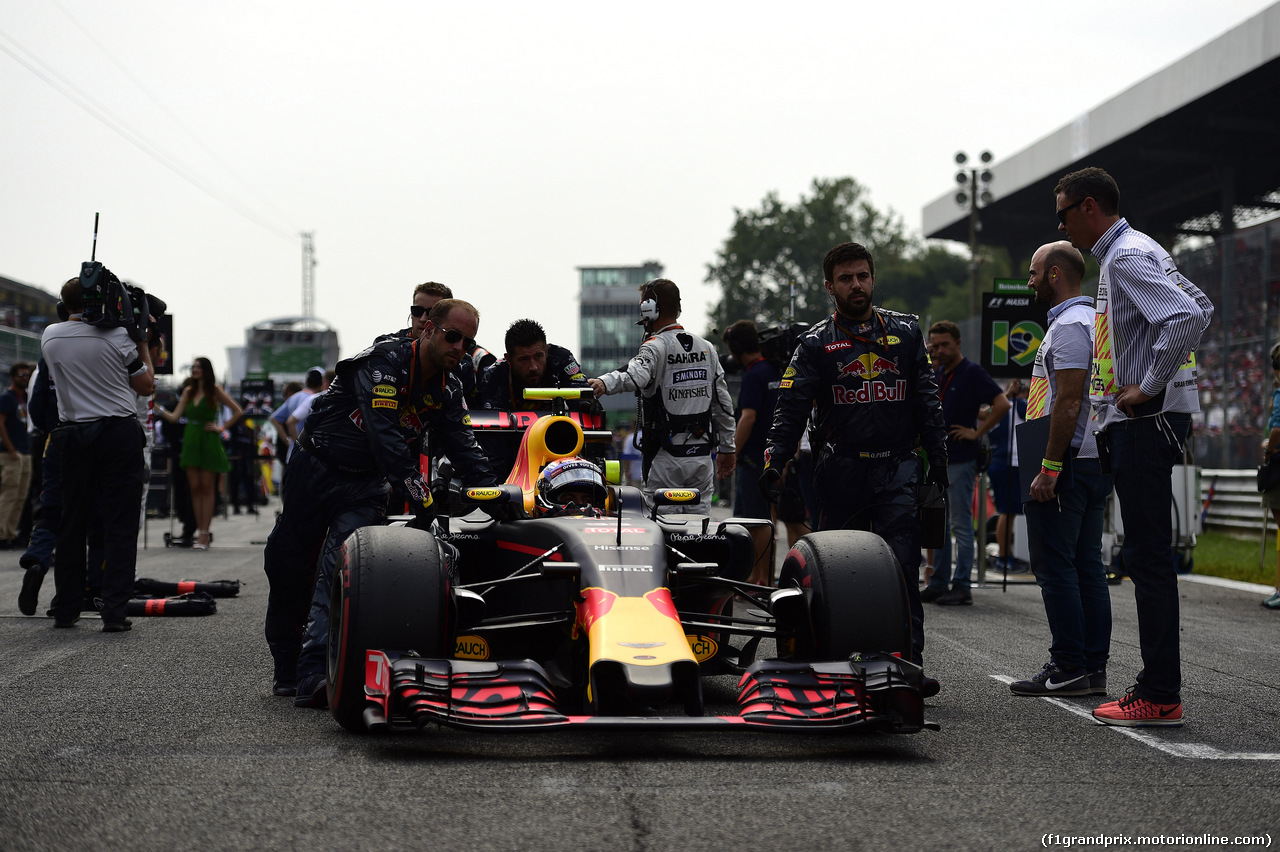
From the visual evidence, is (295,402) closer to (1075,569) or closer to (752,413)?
(752,413)

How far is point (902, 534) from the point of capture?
222 inches

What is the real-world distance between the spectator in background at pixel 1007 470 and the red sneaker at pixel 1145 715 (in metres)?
5.43

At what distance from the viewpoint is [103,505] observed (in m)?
7.38

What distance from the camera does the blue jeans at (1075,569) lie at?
18.5 ft

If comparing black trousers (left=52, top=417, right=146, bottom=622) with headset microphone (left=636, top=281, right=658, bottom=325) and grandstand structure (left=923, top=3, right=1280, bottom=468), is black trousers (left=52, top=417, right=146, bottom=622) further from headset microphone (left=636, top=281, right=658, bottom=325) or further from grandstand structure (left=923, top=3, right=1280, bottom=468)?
grandstand structure (left=923, top=3, right=1280, bottom=468)

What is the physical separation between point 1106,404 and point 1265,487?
16.4ft

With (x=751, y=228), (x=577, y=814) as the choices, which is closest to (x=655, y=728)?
(x=577, y=814)

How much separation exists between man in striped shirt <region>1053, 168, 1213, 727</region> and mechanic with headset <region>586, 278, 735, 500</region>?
289 cm

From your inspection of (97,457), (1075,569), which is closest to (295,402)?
(97,457)

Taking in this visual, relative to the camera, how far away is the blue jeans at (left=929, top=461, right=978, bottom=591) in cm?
934

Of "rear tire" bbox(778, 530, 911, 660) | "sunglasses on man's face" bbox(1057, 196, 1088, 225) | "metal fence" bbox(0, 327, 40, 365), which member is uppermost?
"metal fence" bbox(0, 327, 40, 365)

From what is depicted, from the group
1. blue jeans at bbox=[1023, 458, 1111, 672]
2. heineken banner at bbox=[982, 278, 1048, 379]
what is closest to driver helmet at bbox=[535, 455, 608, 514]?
blue jeans at bbox=[1023, 458, 1111, 672]

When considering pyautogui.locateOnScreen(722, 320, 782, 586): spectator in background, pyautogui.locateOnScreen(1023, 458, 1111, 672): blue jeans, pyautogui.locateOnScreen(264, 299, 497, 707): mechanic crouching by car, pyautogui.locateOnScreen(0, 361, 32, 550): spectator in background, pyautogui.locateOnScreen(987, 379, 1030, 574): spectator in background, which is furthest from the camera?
pyautogui.locateOnScreen(0, 361, 32, 550): spectator in background

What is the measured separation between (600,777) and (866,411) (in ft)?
7.79
